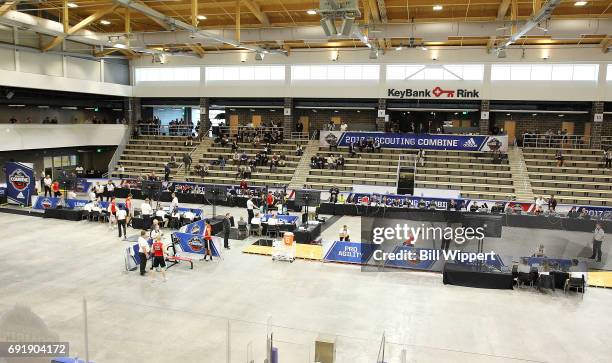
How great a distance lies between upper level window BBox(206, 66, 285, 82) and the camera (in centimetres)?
3475

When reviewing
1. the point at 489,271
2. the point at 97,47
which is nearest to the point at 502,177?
the point at 489,271

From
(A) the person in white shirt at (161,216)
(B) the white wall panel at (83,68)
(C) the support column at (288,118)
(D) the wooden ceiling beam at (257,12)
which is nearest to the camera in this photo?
(A) the person in white shirt at (161,216)

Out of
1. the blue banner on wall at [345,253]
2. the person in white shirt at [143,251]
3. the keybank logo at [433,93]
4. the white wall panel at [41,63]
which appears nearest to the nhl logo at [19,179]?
the white wall panel at [41,63]

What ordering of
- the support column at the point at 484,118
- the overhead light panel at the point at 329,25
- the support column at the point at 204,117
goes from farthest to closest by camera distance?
1. the support column at the point at 204,117
2. the support column at the point at 484,118
3. the overhead light panel at the point at 329,25

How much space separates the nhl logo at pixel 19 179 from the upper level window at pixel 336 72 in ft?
61.7

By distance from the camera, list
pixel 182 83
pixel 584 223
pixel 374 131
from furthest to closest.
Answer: pixel 182 83, pixel 374 131, pixel 584 223

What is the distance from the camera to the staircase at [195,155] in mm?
32094

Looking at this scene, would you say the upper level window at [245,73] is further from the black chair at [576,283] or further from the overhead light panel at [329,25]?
the black chair at [576,283]

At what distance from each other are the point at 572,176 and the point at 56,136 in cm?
3373

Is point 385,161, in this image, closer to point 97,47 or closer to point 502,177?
point 502,177

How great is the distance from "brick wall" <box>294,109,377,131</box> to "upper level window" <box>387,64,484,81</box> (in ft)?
12.0

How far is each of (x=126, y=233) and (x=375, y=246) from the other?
460 inches

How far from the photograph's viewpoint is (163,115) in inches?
1630

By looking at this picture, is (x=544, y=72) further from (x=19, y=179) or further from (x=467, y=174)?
(x=19, y=179)
